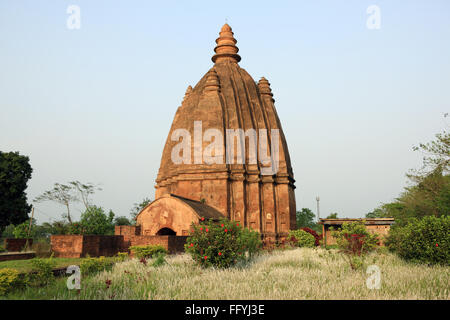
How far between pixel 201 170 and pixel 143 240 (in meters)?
8.34

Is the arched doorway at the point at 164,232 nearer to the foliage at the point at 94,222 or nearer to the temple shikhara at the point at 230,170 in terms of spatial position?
the temple shikhara at the point at 230,170

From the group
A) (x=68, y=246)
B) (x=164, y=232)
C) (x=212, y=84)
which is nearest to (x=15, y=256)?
(x=68, y=246)

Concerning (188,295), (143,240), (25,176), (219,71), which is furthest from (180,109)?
(188,295)

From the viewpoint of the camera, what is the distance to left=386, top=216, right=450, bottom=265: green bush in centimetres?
A: 1013

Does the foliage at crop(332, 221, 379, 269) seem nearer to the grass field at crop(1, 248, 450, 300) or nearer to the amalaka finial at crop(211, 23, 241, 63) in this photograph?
the grass field at crop(1, 248, 450, 300)

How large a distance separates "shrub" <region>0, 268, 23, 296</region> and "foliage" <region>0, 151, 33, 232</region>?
25424mm

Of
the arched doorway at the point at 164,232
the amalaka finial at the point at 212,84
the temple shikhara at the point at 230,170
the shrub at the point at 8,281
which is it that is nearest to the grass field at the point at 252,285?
the shrub at the point at 8,281

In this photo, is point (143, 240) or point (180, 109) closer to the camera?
point (143, 240)

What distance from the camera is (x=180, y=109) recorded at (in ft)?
97.5

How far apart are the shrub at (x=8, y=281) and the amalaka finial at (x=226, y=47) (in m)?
24.9

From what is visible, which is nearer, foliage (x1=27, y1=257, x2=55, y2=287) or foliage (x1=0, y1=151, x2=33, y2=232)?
foliage (x1=27, y1=257, x2=55, y2=287)

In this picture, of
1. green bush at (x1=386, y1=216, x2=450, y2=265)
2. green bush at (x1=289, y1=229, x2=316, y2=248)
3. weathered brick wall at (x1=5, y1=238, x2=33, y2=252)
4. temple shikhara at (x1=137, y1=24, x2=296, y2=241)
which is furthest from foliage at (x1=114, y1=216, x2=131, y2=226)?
green bush at (x1=386, y1=216, x2=450, y2=265)

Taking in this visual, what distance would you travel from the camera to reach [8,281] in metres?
6.37
